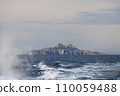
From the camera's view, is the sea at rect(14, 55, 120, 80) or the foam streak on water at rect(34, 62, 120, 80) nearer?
the foam streak on water at rect(34, 62, 120, 80)

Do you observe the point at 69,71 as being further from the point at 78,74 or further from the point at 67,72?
the point at 78,74

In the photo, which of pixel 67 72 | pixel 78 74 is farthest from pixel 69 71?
pixel 78 74

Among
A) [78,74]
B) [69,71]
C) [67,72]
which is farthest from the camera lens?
[69,71]

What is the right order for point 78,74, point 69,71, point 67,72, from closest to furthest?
point 78,74, point 67,72, point 69,71

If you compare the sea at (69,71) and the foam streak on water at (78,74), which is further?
the sea at (69,71)

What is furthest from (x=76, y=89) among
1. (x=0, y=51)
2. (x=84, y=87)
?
(x=0, y=51)

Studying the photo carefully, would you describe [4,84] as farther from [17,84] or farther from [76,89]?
[76,89]

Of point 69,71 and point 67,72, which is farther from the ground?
point 67,72

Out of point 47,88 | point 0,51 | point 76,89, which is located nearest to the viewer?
point 76,89

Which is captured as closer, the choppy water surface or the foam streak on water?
the foam streak on water

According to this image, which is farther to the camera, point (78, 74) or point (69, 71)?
point (69, 71)

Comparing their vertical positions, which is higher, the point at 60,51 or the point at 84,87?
the point at 84,87
